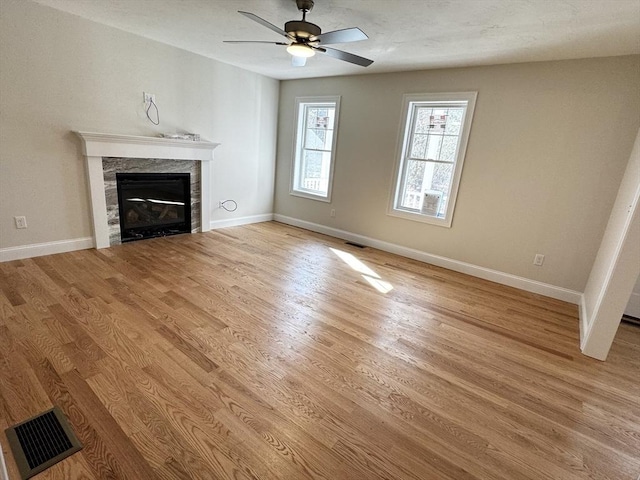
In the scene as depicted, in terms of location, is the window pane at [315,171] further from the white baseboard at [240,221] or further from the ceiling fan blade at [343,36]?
the ceiling fan blade at [343,36]

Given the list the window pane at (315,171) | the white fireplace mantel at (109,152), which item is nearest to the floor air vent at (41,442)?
the white fireplace mantel at (109,152)

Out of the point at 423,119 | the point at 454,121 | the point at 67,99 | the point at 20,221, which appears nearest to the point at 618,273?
the point at 454,121

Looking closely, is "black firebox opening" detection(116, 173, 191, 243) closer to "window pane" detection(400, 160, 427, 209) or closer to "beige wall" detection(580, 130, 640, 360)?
"window pane" detection(400, 160, 427, 209)

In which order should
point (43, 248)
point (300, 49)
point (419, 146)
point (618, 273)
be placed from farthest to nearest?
point (419, 146), point (43, 248), point (300, 49), point (618, 273)

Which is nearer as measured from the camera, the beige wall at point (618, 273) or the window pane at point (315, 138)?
the beige wall at point (618, 273)

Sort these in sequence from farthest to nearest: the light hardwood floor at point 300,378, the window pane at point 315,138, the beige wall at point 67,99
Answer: the window pane at point 315,138 < the beige wall at point 67,99 < the light hardwood floor at point 300,378

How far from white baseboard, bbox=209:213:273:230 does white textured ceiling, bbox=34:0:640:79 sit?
2.44 metres

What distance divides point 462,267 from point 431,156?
152 centimetres

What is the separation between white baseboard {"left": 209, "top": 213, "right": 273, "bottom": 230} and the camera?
4984mm

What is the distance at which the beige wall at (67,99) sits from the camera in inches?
114

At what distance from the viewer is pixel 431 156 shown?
13.6ft

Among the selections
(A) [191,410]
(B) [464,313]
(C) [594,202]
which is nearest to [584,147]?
(C) [594,202]

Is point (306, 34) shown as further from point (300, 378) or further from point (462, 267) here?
point (462, 267)

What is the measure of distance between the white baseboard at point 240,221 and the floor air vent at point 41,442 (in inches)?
143
